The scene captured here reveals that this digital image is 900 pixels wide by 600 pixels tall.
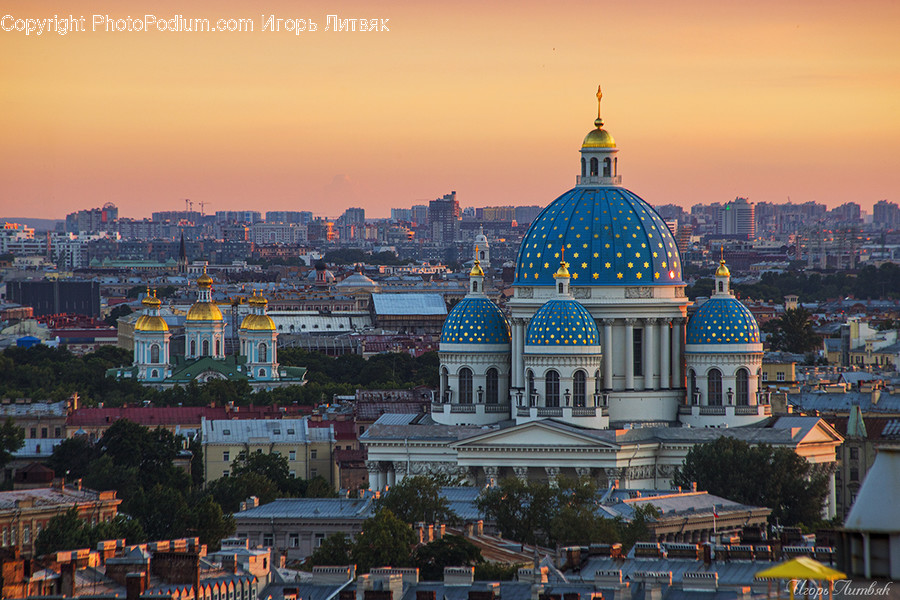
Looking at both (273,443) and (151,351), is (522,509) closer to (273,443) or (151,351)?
(273,443)

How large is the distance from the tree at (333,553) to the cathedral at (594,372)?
25843 millimetres

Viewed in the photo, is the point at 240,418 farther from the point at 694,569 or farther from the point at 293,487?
the point at 694,569

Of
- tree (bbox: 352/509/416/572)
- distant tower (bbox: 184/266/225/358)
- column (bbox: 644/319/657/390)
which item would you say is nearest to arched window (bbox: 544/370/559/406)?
column (bbox: 644/319/657/390)

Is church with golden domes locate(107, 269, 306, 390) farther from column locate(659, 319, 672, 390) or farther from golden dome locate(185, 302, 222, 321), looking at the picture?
column locate(659, 319, 672, 390)

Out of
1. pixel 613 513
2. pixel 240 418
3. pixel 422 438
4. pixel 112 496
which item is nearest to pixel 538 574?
pixel 613 513

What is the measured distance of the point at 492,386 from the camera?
89312 millimetres

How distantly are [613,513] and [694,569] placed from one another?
2321 cm

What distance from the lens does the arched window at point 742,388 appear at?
88.0 metres

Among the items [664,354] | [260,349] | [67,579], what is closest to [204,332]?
[260,349]

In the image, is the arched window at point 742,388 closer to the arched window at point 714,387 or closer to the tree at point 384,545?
the arched window at point 714,387

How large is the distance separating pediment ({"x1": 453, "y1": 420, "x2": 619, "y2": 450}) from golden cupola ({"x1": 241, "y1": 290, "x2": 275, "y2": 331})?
73.2 meters

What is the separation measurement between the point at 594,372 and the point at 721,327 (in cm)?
580

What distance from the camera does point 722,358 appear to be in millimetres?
87312

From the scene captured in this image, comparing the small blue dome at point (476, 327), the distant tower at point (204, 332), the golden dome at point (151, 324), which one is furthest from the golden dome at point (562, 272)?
the distant tower at point (204, 332)
